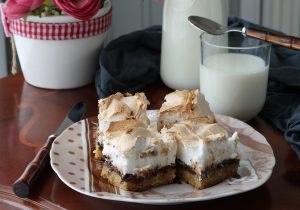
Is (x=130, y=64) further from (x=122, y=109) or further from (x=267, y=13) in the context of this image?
(x=267, y=13)

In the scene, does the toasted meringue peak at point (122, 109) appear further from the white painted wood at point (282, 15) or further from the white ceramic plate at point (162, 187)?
the white painted wood at point (282, 15)

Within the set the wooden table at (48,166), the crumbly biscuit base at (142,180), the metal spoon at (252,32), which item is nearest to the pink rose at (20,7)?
the wooden table at (48,166)

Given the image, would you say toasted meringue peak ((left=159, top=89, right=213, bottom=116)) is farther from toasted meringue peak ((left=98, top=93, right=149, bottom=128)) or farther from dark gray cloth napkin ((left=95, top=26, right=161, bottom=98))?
dark gray cloth napkin ((left=95, top=26, right=161, bottom=98))

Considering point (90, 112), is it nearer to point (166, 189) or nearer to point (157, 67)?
point (157, 67)

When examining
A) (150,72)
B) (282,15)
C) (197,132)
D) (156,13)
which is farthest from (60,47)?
(282,15)

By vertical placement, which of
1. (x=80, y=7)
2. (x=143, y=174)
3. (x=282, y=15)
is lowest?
(x=282, y=15)

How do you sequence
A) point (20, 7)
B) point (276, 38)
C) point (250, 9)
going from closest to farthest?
point (276, 38) → point (20, 7) → point (250, 9)

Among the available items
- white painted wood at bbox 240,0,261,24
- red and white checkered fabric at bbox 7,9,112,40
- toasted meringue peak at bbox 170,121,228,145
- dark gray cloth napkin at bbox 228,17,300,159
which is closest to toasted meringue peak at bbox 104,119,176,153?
toasted meringue peak at bbox 170,121,228,145
